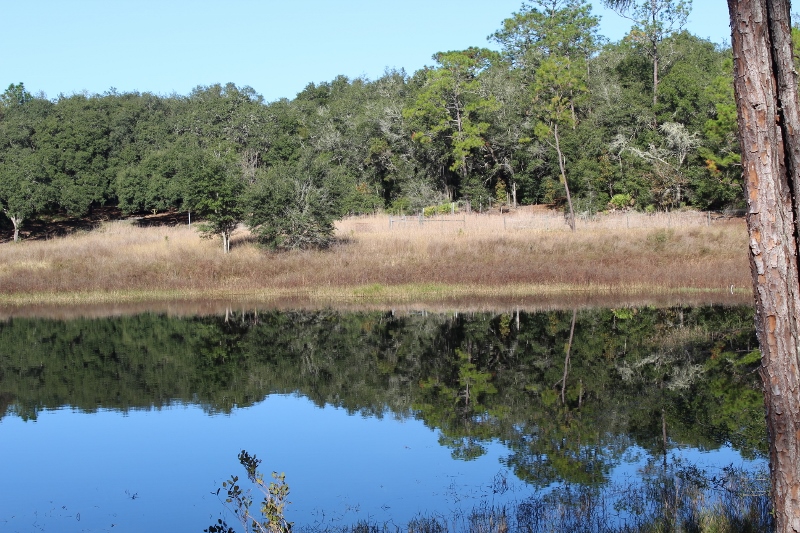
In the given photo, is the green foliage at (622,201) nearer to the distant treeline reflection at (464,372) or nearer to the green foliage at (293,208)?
the green foliage at (293,208)

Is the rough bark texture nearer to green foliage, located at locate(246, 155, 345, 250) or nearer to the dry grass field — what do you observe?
the dry grass field

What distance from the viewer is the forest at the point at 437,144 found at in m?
42.7

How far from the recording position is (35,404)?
18.0 meters

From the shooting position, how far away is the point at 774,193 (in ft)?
16.0

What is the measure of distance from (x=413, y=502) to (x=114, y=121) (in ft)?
246

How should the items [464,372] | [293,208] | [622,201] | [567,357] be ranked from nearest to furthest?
[464,372], [567,357], [293,208], [622,201]

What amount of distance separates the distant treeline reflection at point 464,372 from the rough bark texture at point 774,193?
6.85 meters

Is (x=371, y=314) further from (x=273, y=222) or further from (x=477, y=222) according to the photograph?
(x=477, y=222)

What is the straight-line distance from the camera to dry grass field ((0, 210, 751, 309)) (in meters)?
32.5

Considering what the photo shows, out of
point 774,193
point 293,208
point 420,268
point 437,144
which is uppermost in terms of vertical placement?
point 437,144

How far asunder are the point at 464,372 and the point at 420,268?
15858 millimetres

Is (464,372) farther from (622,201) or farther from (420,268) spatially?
(622,201)

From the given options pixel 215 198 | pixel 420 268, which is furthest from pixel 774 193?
pixel 215 198

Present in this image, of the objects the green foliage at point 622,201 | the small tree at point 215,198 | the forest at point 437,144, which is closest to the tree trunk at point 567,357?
the forest at point 437,144
